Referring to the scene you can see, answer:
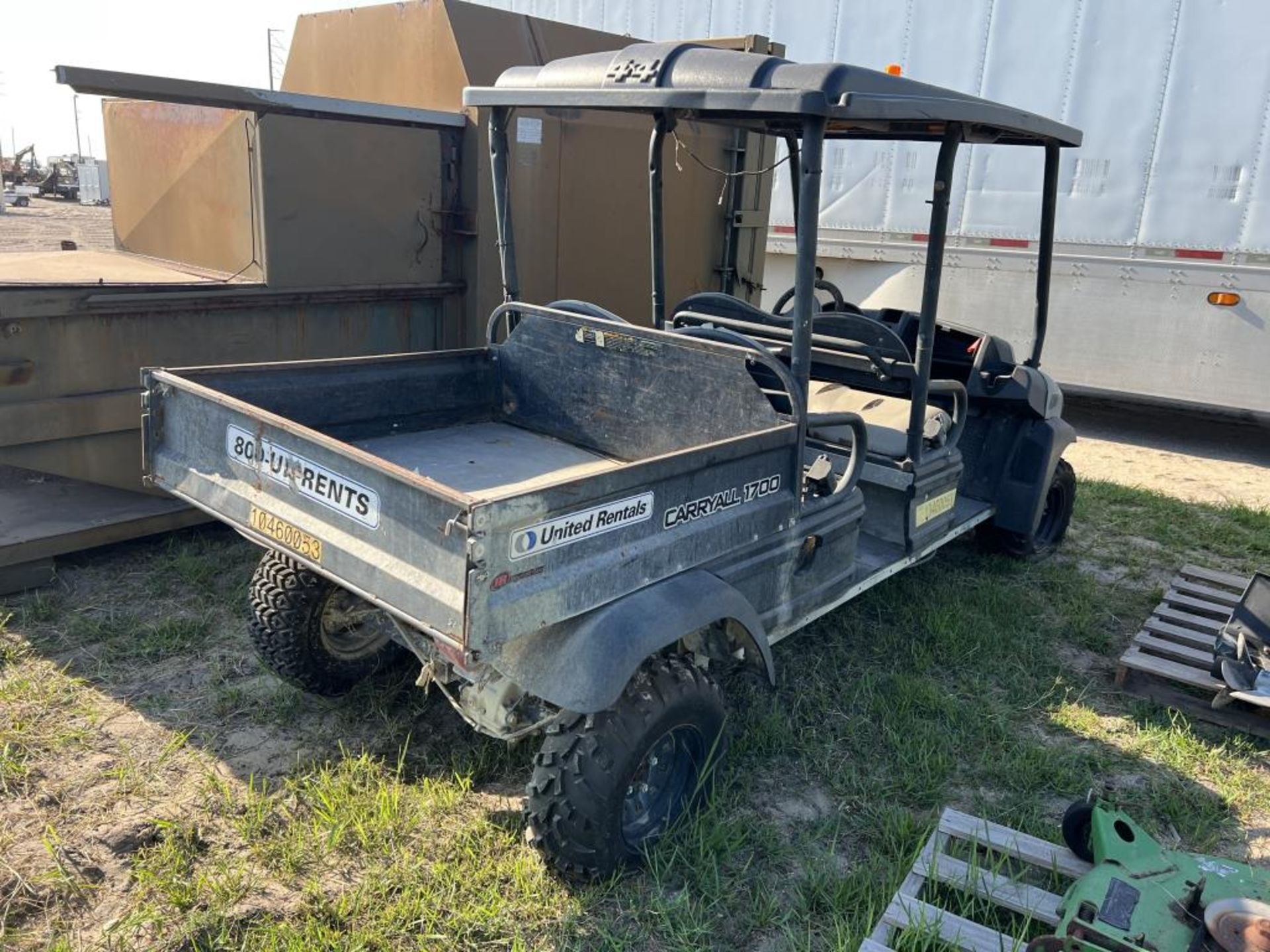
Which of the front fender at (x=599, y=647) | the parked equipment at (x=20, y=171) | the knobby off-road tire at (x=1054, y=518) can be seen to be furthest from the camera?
the parked equipment at (x=20, y=171)

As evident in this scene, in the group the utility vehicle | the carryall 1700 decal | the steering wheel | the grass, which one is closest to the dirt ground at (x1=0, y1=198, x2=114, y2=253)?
the grass

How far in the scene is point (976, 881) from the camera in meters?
2.51

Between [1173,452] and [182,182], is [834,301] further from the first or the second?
[1173,452]

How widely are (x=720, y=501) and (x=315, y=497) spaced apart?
3.55ft

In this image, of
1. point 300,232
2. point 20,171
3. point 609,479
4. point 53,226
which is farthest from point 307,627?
point 20,171

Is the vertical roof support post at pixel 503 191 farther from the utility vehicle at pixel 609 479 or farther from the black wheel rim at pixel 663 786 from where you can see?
the black wheel rim at pixel 663 786

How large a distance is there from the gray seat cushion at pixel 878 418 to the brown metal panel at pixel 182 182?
2741mm

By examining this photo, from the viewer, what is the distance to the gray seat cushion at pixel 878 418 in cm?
379

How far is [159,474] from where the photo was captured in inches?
118

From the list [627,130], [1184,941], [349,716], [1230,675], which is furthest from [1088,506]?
[349,716]

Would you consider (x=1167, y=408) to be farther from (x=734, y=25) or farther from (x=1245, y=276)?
(x=734, y=25)

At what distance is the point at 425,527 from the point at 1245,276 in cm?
654

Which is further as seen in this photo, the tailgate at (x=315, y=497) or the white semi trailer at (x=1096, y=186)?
the white semi trailer at (x=1096, y=186)

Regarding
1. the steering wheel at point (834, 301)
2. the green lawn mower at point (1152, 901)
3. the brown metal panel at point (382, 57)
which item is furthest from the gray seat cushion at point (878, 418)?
the brown metal panel at point (382, 57)
